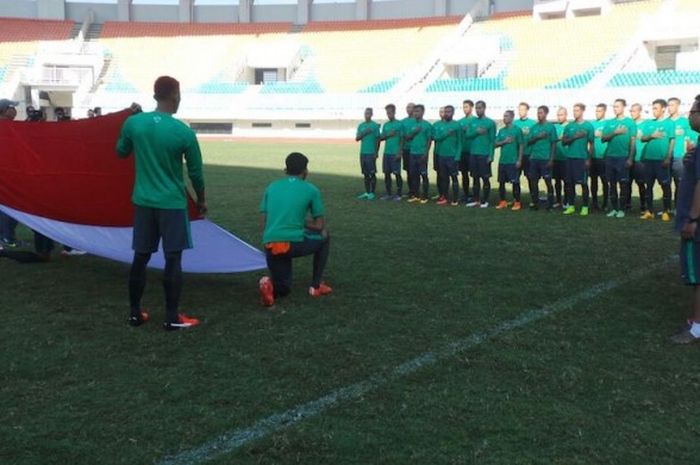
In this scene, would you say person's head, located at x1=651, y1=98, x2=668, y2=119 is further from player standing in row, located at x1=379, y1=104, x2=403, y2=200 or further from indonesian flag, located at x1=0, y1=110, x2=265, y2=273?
indonesian flag, located at x1=0, y1=110, x2=265, y2=273

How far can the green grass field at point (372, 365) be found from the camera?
3340mm

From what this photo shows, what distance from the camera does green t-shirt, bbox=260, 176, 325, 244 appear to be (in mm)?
5801

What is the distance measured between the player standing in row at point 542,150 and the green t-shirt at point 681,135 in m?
1.75

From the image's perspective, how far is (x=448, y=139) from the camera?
12.1 meters

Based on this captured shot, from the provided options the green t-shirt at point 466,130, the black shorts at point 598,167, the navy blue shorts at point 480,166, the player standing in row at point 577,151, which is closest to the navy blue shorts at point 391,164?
the green t-shirt at point 466,130

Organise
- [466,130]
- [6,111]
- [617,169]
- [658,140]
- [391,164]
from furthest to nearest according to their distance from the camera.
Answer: [391,164]
[466,130]
[617,169]
[658,140]
[6,111]

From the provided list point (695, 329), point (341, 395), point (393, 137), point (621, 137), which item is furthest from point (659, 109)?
point (341, 395)

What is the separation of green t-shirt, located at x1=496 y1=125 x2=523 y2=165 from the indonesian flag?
6495mm

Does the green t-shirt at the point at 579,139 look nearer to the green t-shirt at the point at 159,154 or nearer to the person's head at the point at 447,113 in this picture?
the person's head at the point at 447,113

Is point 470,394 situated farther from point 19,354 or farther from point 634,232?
point 634,232

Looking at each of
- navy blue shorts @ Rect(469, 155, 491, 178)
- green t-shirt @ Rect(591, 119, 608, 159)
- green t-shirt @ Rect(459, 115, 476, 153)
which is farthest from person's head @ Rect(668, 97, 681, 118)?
green t-shirt @ Rect(459, 115, 476, 153)

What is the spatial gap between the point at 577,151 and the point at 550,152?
424 millimetres

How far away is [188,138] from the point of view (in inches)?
190

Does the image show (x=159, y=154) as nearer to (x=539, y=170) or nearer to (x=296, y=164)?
(x=296, y=164)
